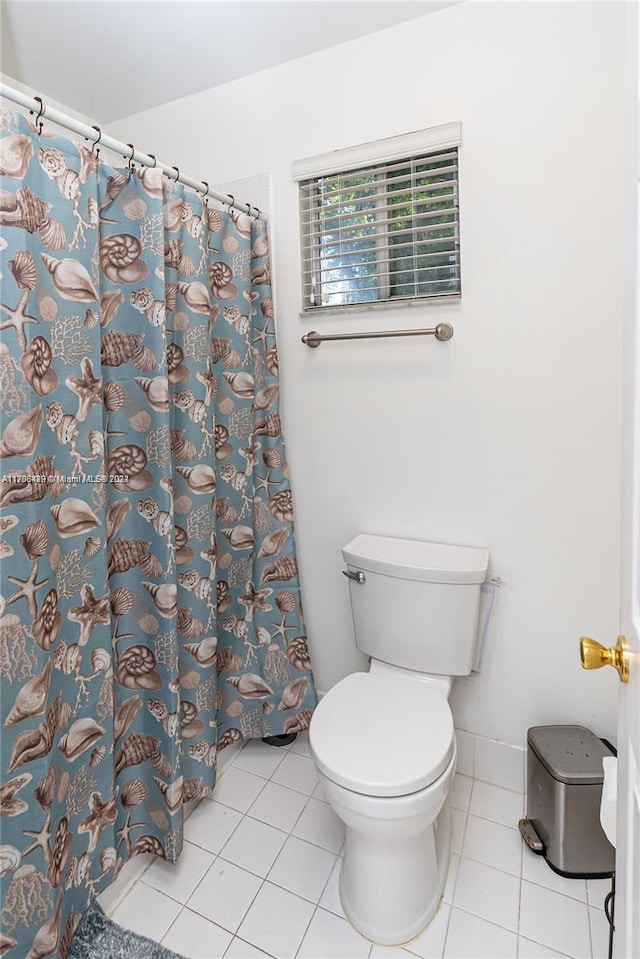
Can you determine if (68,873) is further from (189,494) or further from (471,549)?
(471,549)

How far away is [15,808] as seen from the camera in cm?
102

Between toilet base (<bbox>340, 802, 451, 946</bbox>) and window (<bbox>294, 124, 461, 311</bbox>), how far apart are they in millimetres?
1475

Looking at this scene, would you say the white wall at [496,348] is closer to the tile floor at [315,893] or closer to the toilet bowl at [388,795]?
the tile floor at [315,893]

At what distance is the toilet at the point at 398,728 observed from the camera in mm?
1190

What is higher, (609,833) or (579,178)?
(579,178)

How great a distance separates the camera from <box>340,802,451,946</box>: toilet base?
1.26 meters

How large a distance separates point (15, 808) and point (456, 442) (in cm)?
139

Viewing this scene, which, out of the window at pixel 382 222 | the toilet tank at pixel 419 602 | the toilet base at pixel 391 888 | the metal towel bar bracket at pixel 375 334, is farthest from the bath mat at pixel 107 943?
the window at pixel 382 222

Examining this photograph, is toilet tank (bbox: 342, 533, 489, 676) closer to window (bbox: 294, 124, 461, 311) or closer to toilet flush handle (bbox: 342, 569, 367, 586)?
toilet flush handle (bbox: 342, 569, 367, 586)

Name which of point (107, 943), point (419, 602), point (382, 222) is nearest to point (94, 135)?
point (382, 222)

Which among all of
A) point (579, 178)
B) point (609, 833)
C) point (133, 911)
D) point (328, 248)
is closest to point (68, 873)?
point (133, 911)

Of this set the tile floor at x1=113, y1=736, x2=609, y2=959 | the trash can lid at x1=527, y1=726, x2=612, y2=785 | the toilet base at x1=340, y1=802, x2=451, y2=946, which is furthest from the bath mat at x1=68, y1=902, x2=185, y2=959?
the trash can lid at x1=527, y1=726, x2=612, y2=785

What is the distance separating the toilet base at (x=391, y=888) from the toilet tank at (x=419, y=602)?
45 cm

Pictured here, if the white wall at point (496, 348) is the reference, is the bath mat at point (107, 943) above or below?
below
